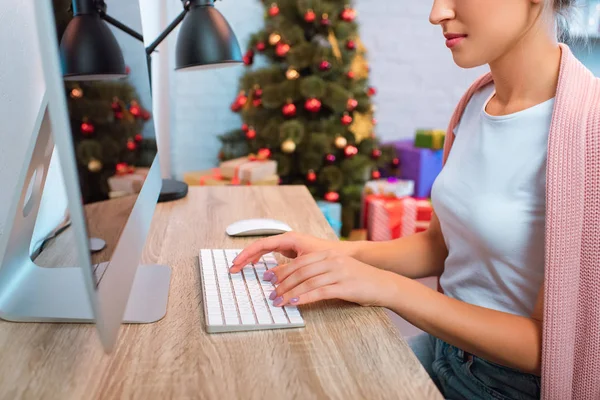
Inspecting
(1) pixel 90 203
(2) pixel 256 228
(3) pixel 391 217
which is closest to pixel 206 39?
(2) pixel 256 228

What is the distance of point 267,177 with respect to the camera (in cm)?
242

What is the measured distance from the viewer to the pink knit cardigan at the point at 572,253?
2.19ft

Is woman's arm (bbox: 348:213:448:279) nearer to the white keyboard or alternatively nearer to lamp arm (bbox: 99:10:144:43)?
the white keyboard

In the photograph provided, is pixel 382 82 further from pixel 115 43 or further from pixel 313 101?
pixel 115 43

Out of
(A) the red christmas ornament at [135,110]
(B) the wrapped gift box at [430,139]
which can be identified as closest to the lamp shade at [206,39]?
(A) the red christmas ornament at [135,110]

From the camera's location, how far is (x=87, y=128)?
480 mm

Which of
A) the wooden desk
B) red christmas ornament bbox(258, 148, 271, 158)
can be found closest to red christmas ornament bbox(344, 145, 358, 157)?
red christmas ornament bbox(258, 148, 271, 158)

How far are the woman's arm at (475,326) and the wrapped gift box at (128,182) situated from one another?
33 cm

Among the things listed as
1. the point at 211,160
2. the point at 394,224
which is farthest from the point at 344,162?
the point at 211,160

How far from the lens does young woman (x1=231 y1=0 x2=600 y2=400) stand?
0.68m

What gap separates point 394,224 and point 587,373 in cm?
201

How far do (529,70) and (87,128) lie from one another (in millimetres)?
619

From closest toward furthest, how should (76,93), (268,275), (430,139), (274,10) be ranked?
1. (76,93)
2. (268,275)
3. (274,10)
4. (430,139)

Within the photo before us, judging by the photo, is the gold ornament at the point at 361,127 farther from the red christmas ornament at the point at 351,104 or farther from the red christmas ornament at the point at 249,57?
the red christmas ornament at the point at 249,57
